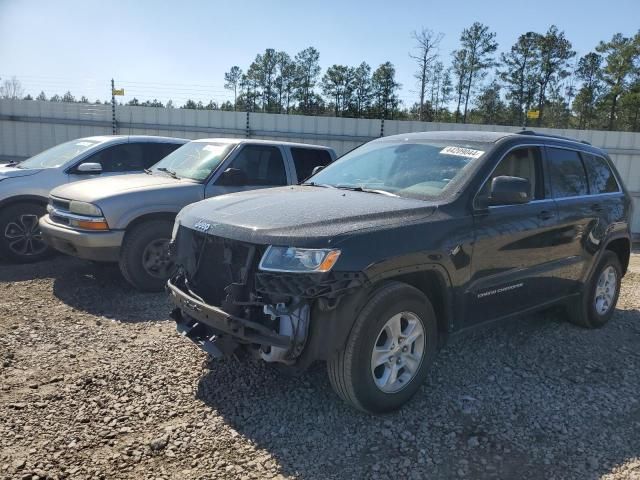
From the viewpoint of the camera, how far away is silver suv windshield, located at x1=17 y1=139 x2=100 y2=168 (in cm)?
739

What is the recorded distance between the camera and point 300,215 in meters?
3.31

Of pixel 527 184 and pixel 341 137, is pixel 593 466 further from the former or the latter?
pixel 341 137

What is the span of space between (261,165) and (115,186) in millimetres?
1838

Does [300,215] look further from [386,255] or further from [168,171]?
[168,171]

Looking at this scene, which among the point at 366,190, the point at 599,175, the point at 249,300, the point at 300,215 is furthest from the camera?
the point at 599,175

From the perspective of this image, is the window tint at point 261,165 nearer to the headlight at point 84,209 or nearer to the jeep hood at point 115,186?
the jeep hood at point 115,186

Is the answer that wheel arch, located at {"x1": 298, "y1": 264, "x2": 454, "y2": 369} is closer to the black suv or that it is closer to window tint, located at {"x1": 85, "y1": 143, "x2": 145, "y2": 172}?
the black suv

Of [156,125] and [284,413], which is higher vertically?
[156,125]

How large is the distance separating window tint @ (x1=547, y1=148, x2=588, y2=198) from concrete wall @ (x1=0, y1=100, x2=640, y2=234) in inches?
350

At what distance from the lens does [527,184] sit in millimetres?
3770

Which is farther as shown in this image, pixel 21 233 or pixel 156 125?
pixel 156 125

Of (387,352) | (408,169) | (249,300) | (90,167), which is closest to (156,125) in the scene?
(90,167)

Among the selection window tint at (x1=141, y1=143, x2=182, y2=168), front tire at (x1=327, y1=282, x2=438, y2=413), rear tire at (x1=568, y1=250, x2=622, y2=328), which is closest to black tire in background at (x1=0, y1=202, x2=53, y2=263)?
window tint at (x1=141, y1=143, x2=182, y2=168)

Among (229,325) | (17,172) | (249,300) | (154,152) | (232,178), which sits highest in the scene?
(154,152)
